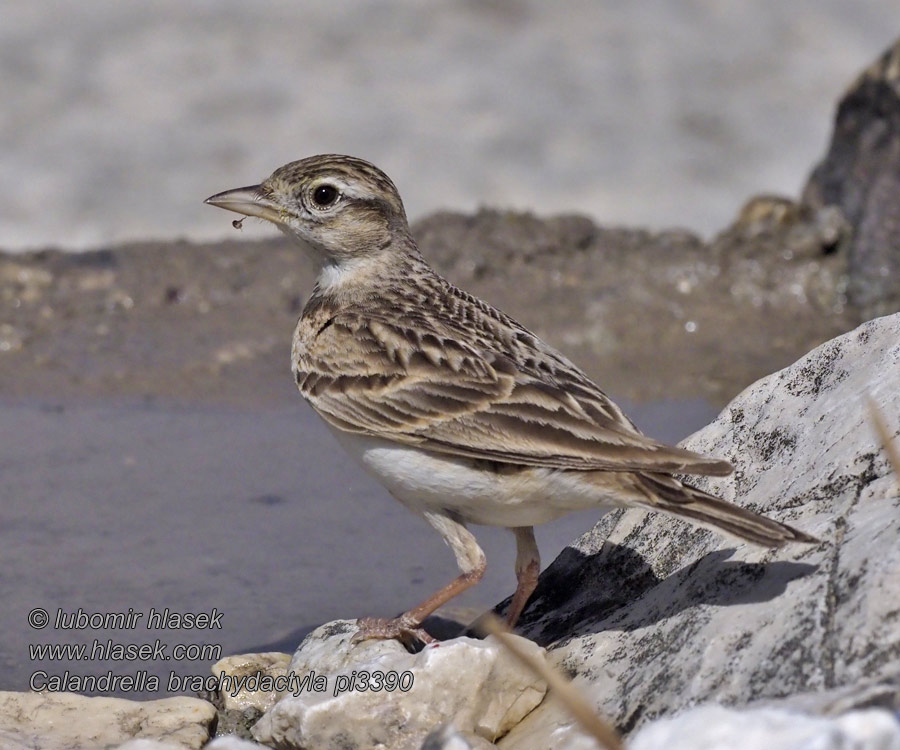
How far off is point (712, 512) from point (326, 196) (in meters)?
2.78

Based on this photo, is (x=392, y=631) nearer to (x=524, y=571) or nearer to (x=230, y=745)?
(x=524, y=571)

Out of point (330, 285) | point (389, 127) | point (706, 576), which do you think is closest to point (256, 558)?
point (330, 285)

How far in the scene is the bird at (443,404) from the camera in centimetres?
491

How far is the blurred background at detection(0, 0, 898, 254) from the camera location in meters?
14.3

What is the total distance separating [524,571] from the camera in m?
5.74

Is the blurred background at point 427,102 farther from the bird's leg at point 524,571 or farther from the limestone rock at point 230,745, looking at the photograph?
the limestone rock at point 230,745

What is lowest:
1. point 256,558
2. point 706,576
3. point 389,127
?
point 706,576

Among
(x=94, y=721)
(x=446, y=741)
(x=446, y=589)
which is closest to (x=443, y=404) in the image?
(x=446, y=589)

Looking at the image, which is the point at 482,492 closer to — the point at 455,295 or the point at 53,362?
the point at 455,295

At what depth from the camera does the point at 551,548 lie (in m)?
7.30

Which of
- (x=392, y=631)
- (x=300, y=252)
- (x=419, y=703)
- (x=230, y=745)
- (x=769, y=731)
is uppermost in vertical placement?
(x=300, y=252)

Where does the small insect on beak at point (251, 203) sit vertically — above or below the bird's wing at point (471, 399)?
above

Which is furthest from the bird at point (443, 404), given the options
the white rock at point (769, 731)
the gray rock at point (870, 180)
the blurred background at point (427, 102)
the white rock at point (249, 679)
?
the blurred background at point (427, 102)

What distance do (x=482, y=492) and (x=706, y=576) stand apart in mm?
895
